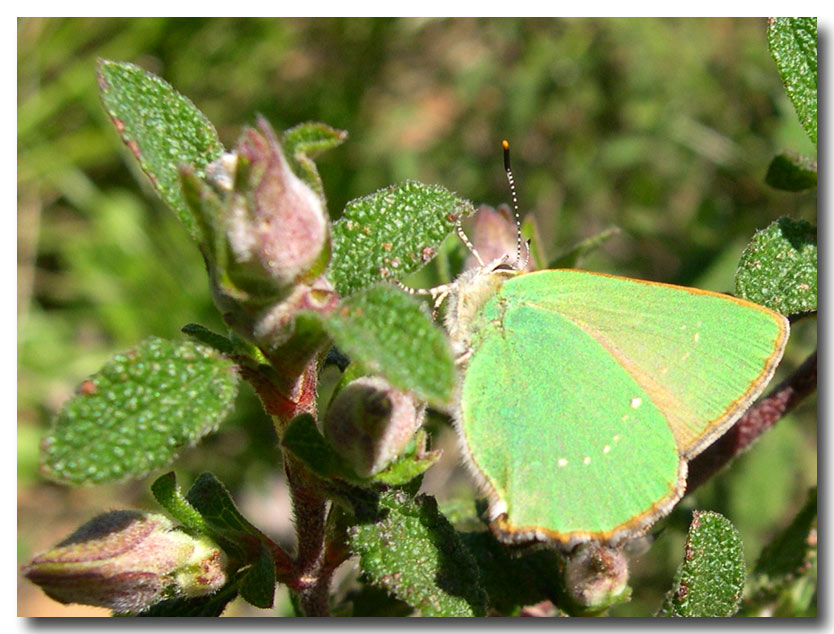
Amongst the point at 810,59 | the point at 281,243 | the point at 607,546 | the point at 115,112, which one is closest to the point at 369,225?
the point at 281,243

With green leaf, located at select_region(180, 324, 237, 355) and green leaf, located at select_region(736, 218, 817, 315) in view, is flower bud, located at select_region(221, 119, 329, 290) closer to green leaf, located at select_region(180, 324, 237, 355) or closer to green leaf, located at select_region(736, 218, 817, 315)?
green leaf, located at select_region(180, 324, 237, 355)

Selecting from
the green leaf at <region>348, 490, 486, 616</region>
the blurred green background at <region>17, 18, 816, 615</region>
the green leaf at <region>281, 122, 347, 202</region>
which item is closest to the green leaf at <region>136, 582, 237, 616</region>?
the green leaf at <region>348, 490, 486, 616</region>

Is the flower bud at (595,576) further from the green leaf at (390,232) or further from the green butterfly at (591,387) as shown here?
the green leaf at (390,232)

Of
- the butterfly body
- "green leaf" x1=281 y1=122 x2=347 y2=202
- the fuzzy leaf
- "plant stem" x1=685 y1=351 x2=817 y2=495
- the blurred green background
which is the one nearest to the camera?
"green leaf" x1=281 y1=122 x2=347 y2=202

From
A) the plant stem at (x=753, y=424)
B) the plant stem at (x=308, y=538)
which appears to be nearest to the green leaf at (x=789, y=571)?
the plant stem at (x=753, y=424)

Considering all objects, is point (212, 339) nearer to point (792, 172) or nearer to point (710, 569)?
point (710, 569)
